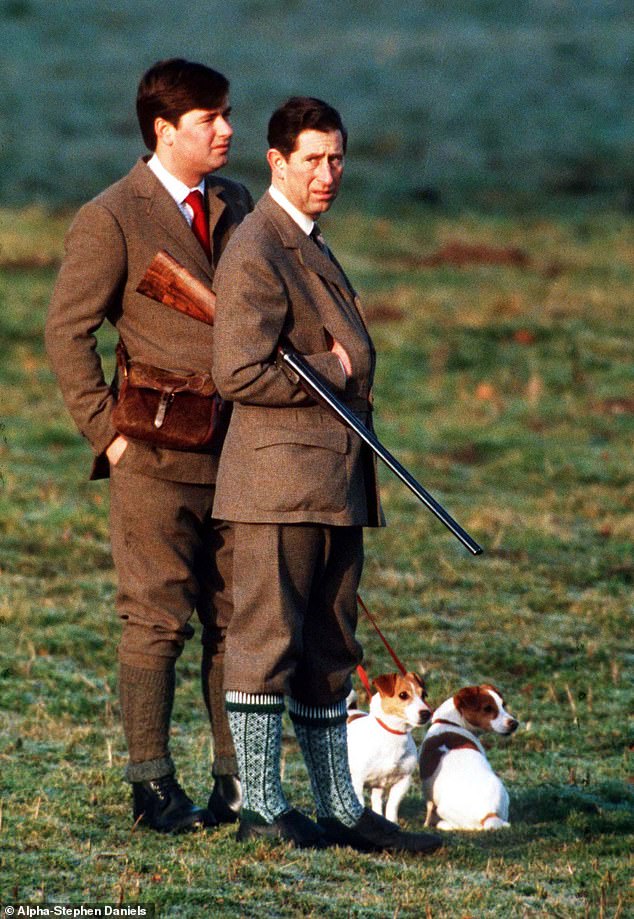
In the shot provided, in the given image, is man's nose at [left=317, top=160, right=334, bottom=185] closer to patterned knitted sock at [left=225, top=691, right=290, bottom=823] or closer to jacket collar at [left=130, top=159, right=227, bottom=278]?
jacket collar at [left=130, top=159, right=227, bottom=278]

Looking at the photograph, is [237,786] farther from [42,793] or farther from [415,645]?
[415,645]

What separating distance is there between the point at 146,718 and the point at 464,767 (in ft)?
4.46

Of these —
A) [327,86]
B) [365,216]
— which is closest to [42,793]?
[365,216]

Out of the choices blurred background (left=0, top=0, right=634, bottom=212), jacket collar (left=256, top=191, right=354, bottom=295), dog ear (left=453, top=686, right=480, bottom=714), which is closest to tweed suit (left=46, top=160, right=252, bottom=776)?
jacket collar (left=256, top=191, right=354, bottom=295)

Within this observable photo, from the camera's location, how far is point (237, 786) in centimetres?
604

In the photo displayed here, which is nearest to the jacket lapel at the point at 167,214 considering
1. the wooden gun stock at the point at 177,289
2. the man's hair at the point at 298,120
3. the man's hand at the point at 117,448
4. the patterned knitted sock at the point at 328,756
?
the wooden gun stock at the point at 177,289

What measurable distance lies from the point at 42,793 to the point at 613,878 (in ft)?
7.39

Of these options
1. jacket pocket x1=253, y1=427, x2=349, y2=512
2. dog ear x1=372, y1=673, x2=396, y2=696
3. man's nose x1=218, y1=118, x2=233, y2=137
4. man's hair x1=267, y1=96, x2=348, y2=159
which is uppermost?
man's nose x1=218, y1=118, x2=233, y2=137

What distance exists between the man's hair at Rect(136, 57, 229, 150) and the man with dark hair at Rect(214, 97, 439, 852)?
37 cm

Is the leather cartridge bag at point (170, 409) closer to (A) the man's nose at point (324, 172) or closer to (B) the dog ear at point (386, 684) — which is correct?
(A) the man's nose at point (324, 172)

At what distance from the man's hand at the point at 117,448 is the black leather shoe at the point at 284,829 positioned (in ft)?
4.36

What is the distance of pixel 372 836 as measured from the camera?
572 centimetres

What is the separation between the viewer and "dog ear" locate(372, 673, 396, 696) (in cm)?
627

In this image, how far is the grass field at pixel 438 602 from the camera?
211 inches
